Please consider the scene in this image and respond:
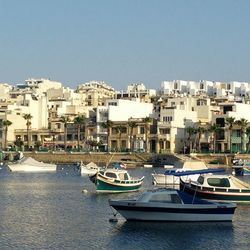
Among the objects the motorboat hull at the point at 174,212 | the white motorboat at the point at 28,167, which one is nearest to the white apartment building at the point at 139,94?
the white motorboat at the point at 28,167

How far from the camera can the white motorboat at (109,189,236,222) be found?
3909 cm

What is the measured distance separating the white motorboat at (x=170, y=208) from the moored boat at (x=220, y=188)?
24.4 ft

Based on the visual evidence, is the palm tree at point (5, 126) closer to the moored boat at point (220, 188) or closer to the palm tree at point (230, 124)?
the palm tree at point (230, 124)

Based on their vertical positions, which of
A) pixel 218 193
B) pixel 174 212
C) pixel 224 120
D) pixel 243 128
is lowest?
pixel 174 212

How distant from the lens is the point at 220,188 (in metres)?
47.6

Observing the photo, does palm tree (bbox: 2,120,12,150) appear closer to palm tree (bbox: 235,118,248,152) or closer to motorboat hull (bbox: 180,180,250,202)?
palm tree (bbox: 235,118,248,152)

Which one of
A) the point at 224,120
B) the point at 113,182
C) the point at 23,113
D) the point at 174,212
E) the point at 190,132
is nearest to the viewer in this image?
the point at 174,212

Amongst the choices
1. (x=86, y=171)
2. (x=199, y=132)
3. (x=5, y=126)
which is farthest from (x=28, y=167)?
(x=5, y=126)

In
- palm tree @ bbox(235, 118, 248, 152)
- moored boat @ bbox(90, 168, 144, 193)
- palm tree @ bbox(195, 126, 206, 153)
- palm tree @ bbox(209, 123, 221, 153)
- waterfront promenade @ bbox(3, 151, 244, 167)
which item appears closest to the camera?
moored boat @ bbox(90, 168, 144, 193)

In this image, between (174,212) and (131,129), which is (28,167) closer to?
(131,129)

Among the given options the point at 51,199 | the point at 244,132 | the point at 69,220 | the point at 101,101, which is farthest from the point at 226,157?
the point at 69,220

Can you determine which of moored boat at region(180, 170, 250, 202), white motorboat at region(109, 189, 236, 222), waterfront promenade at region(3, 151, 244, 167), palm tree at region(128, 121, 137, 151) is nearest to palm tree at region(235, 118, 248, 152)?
waterfront promenade at region(3, 151, 244, 167)

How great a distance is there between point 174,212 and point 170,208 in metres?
0.40

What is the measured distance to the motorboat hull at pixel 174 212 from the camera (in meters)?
39.1
